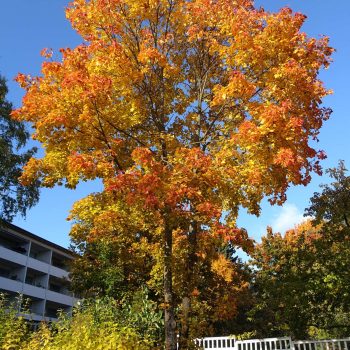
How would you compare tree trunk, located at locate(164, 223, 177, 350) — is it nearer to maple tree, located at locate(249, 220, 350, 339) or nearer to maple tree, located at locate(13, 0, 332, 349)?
maple tree, located at locate(13, 0, 332, 349)

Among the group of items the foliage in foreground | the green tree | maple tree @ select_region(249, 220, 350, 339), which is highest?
the green tree

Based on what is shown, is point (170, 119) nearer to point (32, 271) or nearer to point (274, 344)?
point (274, 344)

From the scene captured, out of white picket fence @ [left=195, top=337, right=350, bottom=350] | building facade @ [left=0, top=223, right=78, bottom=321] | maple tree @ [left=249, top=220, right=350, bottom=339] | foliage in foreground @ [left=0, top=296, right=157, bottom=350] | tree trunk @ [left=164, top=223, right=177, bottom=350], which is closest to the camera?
foliage in foreground @ [left=0, top=296, right=157, bottom=350]

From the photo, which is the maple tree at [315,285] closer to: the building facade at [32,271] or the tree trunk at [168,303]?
the tree trunk at [168,303]

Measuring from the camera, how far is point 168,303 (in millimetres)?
9023

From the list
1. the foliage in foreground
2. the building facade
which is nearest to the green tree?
Answer: the foliage in foreground

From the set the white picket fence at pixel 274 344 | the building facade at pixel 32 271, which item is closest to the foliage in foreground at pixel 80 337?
the white picket fence at pixel 274 344

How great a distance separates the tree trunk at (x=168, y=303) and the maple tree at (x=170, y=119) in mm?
27

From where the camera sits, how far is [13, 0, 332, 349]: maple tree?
784 cm

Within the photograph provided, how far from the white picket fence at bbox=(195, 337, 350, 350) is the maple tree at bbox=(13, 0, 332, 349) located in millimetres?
5066

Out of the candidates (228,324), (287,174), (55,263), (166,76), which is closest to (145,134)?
(166,76)

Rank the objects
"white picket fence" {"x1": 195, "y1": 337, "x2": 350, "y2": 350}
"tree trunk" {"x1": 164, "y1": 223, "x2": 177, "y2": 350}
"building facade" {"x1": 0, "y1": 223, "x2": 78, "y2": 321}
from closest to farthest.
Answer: "tree trunk" {"x1": 164, "y1": 223, "x2": 177, "y2": 350} → "white picket fence" {"x1": 195, "y1": 337, "x2": 350, "y2": 350} → "building facade" {"x1": 0, "y1": 223, "x2": 78, "y2": 321}

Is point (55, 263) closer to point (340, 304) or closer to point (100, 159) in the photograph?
point (340, 304)

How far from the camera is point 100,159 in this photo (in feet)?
28.1
